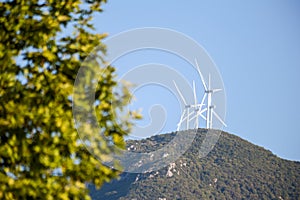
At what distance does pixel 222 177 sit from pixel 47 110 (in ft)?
498

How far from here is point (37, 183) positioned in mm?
8578

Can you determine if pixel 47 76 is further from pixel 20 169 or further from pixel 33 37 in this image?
pixel 20 169

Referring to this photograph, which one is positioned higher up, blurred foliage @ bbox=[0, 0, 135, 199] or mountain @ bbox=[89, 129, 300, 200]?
mountain @ bbox=[89, 129, 300, 200]

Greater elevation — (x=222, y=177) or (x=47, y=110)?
(x=222, y=177)

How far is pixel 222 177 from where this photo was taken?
158 m

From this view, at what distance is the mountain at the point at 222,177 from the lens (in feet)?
504

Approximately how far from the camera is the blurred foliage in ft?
28.2

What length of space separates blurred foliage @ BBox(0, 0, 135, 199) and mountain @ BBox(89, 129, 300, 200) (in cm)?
13822

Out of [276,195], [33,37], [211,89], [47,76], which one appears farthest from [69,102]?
[276,195]

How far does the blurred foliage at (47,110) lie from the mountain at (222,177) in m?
138

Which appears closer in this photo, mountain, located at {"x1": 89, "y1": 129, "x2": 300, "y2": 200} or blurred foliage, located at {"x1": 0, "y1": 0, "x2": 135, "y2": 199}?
blurred foliage, located at {"x1": 0, "y1": 0, "x2": 135, "y2": 199}

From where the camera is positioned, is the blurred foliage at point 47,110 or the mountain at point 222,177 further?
the mountain at point 222,177

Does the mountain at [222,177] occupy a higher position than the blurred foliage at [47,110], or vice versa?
the mountain at [222,177]

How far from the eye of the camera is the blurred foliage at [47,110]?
8.59 m
